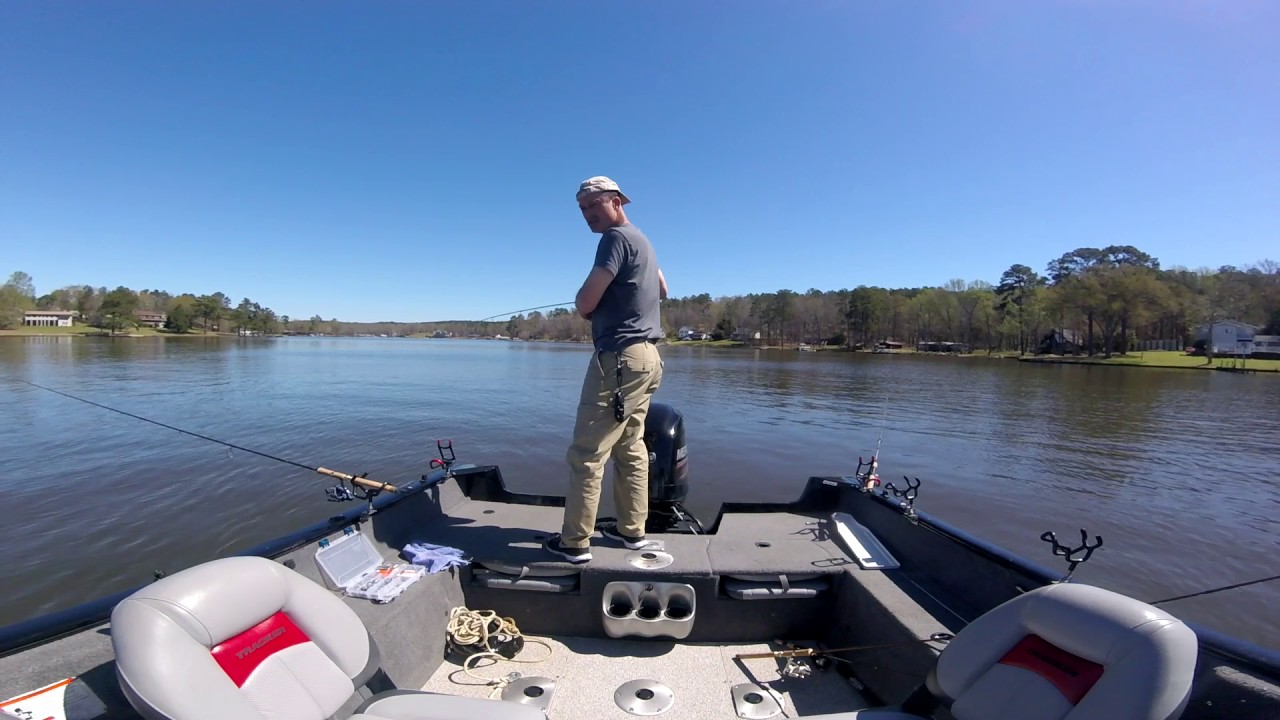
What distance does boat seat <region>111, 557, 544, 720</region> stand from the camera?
1363 mm

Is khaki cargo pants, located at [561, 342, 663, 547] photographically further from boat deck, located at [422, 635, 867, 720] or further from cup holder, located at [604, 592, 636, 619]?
boat deck, located at [422, 635, 867, 720]

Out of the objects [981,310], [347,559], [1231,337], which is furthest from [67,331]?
[1231,337]

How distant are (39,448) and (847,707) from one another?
14.0 meters

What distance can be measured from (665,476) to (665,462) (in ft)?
0.32

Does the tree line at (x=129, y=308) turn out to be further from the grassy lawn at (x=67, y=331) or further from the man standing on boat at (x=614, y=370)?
the man standing on boat at (x=614, y=370)

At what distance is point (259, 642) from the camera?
1654 mm

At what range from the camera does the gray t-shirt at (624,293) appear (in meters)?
2.84

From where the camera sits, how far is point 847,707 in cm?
249

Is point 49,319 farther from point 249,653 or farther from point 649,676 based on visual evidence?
point 649,676

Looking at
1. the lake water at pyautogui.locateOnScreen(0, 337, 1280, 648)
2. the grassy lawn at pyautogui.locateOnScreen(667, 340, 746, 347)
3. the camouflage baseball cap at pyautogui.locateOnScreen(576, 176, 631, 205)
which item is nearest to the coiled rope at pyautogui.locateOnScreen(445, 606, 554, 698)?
the camouflage baseball cap at pyautogui.locateOnScreen(576, 176, 631, 205)

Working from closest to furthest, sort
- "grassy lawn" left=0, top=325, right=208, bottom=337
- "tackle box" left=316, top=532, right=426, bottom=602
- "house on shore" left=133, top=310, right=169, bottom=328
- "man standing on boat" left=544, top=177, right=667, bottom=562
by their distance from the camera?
"tackle box" left=316, top=532, right=426, bottom=602, "man standing on boat" left=544, top=177, right=667, bottom=562, "grassy lawn" left=0, top=325, right=208, bottom=337, "house on shore" left=133, top=310, right=169, bottom=328

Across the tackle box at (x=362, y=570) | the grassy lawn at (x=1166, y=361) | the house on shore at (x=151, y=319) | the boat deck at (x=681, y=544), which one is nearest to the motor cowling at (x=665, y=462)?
the boat deck at (x=681, y=544)

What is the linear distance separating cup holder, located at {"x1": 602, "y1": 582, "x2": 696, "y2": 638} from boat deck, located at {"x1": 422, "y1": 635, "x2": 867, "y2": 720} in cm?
13

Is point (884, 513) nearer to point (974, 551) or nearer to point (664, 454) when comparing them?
point (974, 551)
